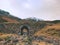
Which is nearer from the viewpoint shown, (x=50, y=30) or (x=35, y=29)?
(x=50, y=30)

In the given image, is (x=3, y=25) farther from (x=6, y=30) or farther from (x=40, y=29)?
(x=40, y=29)

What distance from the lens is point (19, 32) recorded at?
45.7 metres

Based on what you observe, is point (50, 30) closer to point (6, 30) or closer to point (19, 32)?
point (19, 32)

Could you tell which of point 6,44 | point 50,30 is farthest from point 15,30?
point 6,44

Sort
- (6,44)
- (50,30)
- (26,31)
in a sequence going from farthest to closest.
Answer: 1. (26,31)
2. (50,30)
3. (6,44)

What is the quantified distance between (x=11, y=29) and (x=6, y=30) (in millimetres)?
1306

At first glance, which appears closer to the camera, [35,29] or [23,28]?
[23,28]

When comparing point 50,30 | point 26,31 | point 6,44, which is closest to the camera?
point 6,44

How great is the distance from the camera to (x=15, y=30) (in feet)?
155

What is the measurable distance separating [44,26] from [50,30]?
226 inches

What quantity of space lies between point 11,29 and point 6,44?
24.8 metres

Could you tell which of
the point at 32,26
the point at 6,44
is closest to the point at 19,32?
the point at 32,26

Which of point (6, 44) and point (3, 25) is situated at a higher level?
point (3, 25)

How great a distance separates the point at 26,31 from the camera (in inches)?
1836
